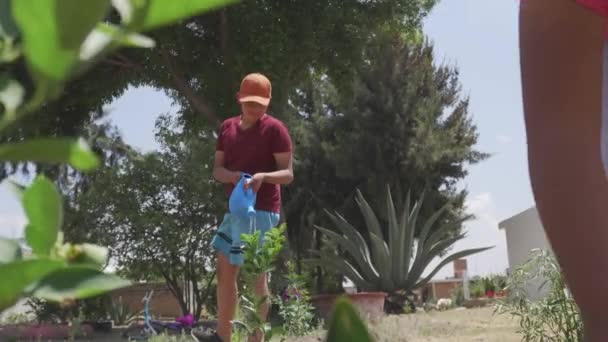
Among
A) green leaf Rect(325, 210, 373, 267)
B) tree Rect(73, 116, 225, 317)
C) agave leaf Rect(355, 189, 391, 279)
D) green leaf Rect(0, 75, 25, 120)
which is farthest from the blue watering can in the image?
tree Rect(73, 116, 225, 317)

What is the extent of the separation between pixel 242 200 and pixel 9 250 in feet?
8.09

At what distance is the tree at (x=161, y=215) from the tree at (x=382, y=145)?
189 inches

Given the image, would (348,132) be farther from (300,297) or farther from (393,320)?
(300,297)

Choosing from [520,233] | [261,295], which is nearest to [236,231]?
[261,295]

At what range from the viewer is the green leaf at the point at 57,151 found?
0.52 ft

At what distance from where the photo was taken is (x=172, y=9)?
152 millimetres

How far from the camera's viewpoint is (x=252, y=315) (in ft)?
8.40

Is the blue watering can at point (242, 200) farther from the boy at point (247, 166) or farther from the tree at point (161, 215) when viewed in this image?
the tree at point (161, 215)

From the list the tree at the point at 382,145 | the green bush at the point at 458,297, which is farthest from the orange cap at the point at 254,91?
the tree at the point at 382,145

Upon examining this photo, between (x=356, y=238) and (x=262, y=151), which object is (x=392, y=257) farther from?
(x=262, y=151)

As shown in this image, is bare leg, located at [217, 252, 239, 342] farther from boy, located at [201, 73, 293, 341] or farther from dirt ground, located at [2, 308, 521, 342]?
dirt ground, located at [2, 308, 521, 342]

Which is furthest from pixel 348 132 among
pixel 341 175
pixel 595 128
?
pixel 595 128

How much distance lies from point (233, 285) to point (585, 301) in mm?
2226

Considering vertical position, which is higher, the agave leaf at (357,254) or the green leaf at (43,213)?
the agave leaf at (357,254)
